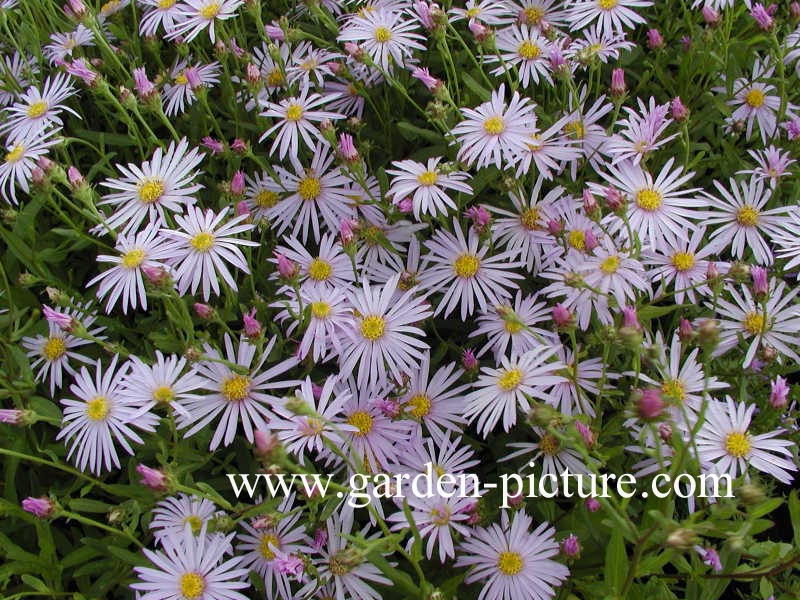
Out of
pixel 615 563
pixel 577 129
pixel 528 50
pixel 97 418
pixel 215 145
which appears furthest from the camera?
pixel 528 50

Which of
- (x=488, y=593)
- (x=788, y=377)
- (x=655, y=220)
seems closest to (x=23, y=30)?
(x=655, y=220)

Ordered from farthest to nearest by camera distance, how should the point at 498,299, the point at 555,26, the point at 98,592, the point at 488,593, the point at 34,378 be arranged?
the point at 555,26, the point at 34,378, the point at 498,299, the point at 98,592, the point at 488,593

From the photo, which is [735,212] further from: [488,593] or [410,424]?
[488,593]

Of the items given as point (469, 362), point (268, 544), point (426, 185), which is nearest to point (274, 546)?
point (268, 544)

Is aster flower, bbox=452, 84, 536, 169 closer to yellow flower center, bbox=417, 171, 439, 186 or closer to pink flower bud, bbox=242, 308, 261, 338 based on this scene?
yellow flower center, bbox=417, 171, 439, 186

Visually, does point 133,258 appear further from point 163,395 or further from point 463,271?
point 463,271

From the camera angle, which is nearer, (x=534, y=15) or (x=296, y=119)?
(x=296, y=119)

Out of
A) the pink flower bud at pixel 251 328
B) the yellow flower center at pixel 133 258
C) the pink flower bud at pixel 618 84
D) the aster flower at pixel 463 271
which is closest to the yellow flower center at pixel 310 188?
the aster flower at pixel 463 271
